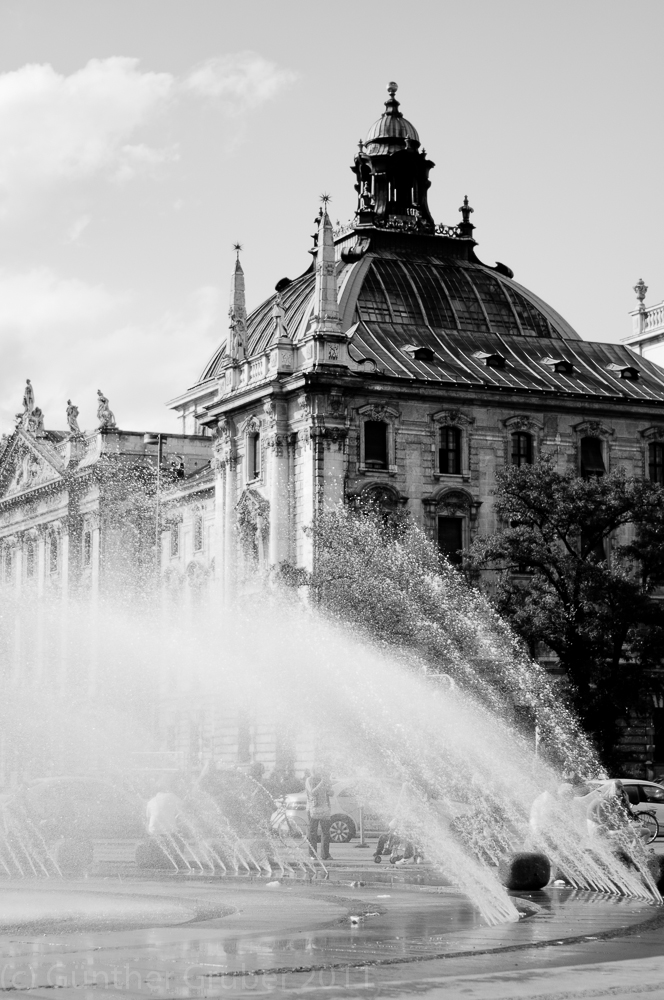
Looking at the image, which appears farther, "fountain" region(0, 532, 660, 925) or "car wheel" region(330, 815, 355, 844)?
"car wheel" region(330, 815, 355, 844)

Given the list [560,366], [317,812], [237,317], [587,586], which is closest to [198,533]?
[237,317]

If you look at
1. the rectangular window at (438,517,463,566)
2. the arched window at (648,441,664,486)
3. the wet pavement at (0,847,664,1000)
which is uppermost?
the arched window at (648,441,664,486)

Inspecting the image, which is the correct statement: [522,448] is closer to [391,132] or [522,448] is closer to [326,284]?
[326,284]

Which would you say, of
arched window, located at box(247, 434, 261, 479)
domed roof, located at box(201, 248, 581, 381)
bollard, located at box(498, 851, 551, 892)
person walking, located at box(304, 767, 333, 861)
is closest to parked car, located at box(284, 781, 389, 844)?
person walking, located at box(304, 767, 333, 861)

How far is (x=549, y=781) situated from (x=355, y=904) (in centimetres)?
2643

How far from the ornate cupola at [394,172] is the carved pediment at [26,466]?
2914cm

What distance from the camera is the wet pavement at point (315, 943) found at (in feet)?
53.7

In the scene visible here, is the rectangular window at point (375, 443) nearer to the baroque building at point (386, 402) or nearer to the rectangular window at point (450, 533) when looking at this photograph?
the baroque building at point (386, 402)

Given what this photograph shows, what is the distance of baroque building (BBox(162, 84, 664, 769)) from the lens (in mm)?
72812

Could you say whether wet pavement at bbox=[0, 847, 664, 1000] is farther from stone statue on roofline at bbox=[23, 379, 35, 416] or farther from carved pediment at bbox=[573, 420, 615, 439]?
A: stone statue on roofline at bbox=[23, 379, 35, 416]

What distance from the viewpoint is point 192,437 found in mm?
100625

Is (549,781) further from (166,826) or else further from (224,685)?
(224,685)

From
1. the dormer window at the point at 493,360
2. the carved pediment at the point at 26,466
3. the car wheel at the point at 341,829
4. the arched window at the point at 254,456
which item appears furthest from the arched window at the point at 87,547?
the car wheel at the point at 341,829

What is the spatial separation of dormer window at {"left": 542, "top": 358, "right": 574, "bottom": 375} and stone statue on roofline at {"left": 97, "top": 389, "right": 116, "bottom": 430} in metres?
32.5
